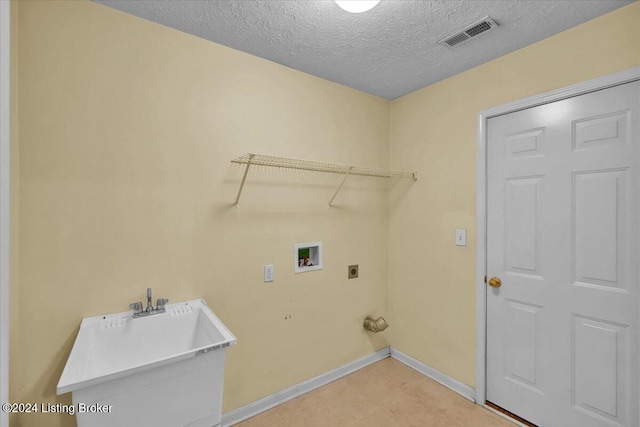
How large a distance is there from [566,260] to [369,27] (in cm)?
182

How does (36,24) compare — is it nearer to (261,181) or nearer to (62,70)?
(62,70)

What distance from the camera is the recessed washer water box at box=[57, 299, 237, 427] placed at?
107cm

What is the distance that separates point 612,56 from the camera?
1.58m

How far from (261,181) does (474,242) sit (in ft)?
5.40

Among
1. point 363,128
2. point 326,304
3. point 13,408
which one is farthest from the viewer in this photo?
point 363,128

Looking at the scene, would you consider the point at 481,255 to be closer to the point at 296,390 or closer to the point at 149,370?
the point at 296,390

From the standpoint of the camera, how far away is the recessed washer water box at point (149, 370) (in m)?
1.07

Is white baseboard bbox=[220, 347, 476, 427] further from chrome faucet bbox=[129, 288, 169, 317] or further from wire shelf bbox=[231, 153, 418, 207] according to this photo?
wire shelf bbox=[231, 153, 418, 207]

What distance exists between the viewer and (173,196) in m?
1.73

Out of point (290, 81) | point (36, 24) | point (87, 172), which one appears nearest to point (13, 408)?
point (87, 172)

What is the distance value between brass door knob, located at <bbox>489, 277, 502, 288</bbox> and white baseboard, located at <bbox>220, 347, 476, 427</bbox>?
2.67 ft

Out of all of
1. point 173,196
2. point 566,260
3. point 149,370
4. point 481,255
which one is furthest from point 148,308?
point 566,260

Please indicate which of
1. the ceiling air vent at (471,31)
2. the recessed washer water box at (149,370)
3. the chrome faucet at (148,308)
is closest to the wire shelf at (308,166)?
the chrome faucet at (148,308)

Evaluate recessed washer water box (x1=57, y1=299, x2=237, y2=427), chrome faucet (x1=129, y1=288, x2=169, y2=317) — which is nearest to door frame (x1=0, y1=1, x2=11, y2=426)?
recessed washer water box (x1=57, y1=299, x2=237, y2=427)
